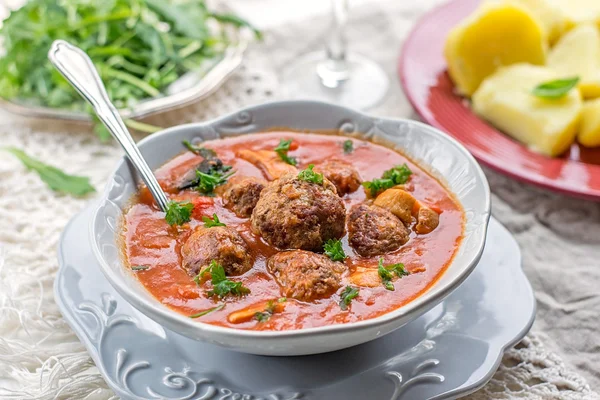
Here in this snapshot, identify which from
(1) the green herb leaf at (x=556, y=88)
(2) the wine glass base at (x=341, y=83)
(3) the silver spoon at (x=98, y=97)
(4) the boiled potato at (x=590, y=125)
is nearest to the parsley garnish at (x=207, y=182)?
(3) the silver spoon at (x=98, y=97)

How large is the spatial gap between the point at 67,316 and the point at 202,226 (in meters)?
0.79

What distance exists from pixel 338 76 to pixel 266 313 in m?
3.54

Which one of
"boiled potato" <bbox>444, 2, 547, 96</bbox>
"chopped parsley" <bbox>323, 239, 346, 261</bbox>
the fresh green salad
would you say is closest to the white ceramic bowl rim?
"chopped parsley" <bbox>323, 239, 346, 261</bbox>

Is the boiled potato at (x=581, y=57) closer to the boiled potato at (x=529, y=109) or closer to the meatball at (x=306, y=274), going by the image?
the boiled potato at (x=529, y=109)

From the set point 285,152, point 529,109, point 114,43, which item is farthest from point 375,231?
point 114,43

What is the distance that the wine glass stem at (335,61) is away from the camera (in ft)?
20.1

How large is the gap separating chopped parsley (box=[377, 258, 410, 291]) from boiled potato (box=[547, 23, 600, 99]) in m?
2.79

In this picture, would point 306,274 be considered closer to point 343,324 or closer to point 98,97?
point 343,324

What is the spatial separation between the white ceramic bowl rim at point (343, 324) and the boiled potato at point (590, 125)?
157 cm

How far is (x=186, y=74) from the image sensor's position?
229 inches

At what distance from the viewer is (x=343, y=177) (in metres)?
3.88

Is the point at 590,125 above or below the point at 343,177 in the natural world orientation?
below

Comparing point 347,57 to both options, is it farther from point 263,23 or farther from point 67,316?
point 67,316

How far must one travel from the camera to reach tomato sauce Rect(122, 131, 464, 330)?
125 inches
